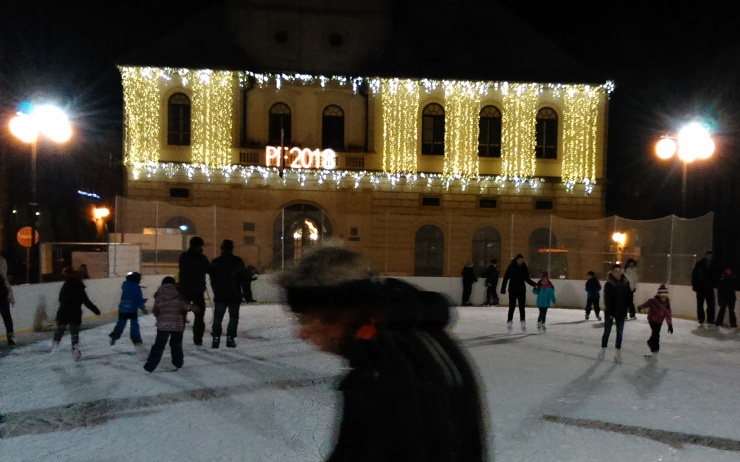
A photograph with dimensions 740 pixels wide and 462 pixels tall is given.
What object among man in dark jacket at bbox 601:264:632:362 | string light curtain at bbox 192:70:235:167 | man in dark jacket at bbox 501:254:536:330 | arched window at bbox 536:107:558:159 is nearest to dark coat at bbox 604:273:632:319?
man in dark jacket at bbox 601:264:632:362

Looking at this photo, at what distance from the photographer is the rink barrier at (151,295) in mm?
11336

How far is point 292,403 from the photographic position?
21.1 feet

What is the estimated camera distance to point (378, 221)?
84.7ft

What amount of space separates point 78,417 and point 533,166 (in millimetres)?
24375

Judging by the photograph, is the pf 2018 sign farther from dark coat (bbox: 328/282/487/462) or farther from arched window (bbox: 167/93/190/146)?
dark coat (bbox: 328/282/487/462)

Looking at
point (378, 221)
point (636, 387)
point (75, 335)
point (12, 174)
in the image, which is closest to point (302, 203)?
point (378, 221)

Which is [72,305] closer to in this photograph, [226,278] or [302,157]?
[226,278]

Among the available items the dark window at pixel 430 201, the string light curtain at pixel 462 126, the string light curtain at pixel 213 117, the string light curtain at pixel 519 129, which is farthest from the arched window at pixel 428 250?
the string light curtain at pixel 213 117

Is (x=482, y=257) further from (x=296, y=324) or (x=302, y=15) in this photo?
(x=296, y=324)

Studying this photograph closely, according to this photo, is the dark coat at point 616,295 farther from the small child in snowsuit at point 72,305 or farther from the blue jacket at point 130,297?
the small child in snowsuit at point 72,305

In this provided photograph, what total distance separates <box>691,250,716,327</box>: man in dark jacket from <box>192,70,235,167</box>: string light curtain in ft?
62.4

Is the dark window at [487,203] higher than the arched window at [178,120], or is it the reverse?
the arched window at [178,120]

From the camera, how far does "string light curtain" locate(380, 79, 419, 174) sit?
26.3 meters

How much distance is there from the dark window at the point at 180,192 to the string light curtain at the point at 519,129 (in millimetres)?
14744
